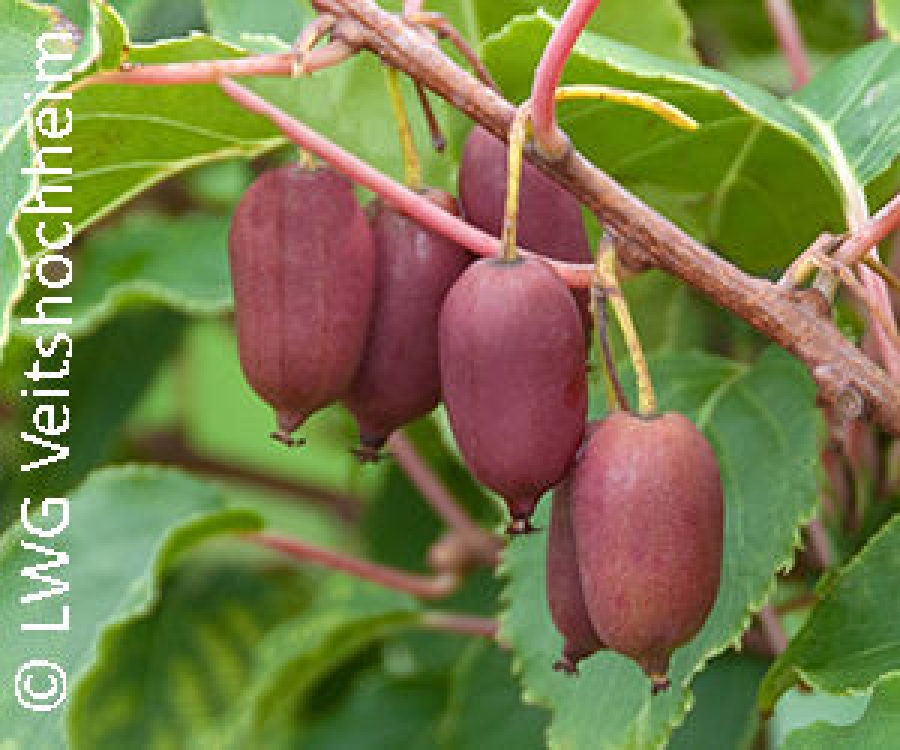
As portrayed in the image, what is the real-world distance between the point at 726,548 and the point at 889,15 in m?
0.26

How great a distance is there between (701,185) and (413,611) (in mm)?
498

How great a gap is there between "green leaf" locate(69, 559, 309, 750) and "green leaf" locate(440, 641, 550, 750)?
0.30 meters

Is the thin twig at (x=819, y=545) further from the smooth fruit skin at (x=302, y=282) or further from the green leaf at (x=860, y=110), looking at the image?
the smooth fruit skin at (x=302, y=282)

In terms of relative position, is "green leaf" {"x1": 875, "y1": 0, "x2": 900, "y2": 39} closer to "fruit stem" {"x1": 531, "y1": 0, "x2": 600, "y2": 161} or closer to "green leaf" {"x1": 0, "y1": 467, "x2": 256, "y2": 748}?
"fruit stem" {"x1": 531, "y1": 0, "x2": 600, "y2": 161}

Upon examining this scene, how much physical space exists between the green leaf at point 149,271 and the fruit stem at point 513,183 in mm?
566

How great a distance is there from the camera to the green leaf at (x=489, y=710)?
4.31ft

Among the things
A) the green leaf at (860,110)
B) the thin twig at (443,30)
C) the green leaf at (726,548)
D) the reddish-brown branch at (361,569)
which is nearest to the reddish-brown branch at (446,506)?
the reddish-brown branch at (361,569)

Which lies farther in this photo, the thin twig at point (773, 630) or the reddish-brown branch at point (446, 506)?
the reddish-brown branch at point (446, 506)

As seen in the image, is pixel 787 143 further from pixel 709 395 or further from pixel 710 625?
pixel 710 625

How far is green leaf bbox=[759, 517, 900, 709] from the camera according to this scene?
87cm

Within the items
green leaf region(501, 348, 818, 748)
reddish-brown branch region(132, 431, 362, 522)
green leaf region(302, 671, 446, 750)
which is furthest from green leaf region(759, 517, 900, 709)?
reddish-brown branch region(132, 431, 362, 522)

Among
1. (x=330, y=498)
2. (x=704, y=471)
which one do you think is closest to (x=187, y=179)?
(x=330, y=498)

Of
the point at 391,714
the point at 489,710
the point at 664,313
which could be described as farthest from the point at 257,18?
the point at 391,714

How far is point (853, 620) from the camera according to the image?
880 mm
